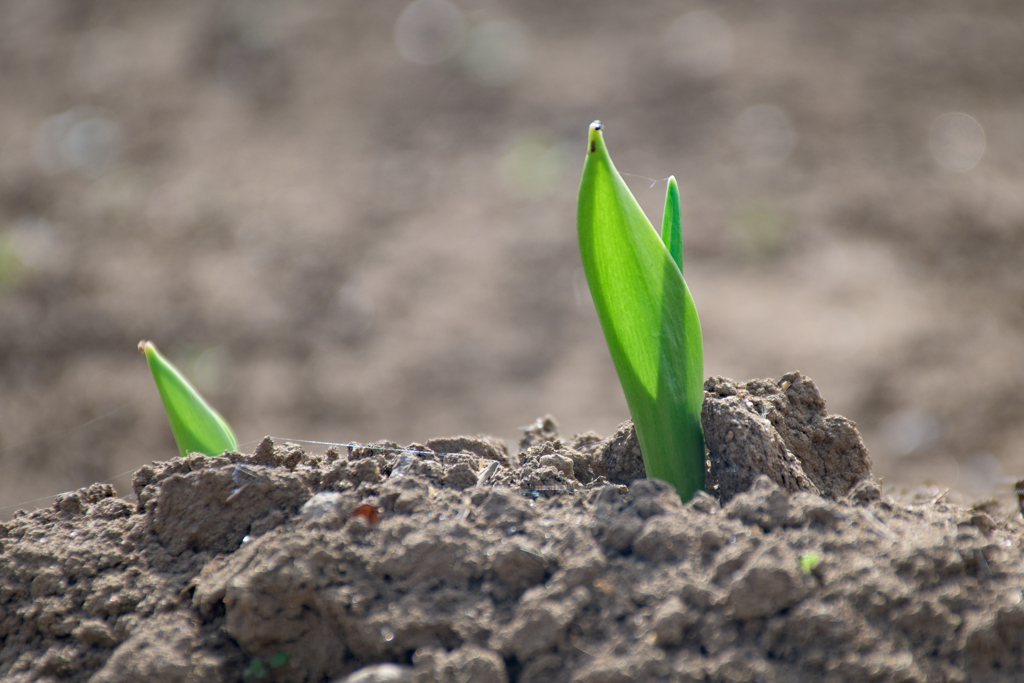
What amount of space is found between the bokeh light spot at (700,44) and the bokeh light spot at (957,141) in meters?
1.43

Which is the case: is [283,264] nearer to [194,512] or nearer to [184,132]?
[184,132]

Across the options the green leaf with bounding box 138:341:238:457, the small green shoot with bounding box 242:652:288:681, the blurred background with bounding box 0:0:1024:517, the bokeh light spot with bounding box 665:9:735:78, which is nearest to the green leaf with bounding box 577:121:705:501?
the small green shoot with bounding box 242:652:288:681

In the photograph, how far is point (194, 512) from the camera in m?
0.98

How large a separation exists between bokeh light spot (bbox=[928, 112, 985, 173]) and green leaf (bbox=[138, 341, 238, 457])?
15.1ft

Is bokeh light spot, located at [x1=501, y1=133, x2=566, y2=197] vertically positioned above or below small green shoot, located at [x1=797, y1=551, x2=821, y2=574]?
above

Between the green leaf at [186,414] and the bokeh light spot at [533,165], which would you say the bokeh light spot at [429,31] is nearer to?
the bokeh light spot at [533,165]

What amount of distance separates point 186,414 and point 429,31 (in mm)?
4957

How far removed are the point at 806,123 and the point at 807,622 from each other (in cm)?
460

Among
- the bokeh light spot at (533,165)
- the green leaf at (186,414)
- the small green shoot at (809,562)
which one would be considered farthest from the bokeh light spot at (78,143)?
the small green shoot at (809,562)

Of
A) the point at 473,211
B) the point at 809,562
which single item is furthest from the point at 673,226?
the point at 473,211

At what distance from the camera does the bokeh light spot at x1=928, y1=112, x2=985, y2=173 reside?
4.46m

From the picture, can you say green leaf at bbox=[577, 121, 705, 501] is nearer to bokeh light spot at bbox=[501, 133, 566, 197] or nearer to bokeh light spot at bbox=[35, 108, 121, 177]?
bokeh light spot at bbox=[501, 133, 566, 197]

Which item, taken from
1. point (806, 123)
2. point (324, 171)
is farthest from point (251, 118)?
point (806, 123)

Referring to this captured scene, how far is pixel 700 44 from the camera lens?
528 cm
